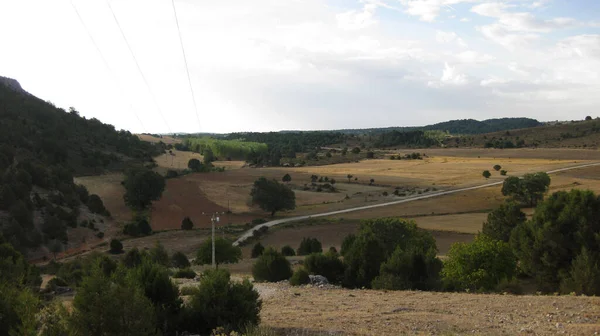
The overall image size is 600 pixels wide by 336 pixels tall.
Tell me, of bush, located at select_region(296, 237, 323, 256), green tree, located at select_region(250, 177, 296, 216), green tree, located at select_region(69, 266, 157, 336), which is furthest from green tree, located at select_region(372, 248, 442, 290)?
green tree, located at select_region(250, 177, 296, 216)

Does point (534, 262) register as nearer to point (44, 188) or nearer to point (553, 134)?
point (44, 188)

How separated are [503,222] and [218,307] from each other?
32.0 meters

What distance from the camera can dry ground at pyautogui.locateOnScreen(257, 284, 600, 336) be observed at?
43.0ft

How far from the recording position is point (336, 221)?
63.0 meters

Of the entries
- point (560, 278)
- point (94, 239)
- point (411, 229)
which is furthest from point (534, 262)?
point (94, 239)

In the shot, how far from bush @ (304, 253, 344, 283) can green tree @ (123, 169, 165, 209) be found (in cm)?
5195

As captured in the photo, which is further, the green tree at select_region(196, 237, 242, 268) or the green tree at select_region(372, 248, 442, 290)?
the green tree at select_region(196, 237, 242, 268)

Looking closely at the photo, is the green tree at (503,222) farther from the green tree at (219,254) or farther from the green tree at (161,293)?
the green tree at (161,293)

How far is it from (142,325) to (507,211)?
35403 millimetres

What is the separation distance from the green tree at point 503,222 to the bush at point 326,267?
16783 mm

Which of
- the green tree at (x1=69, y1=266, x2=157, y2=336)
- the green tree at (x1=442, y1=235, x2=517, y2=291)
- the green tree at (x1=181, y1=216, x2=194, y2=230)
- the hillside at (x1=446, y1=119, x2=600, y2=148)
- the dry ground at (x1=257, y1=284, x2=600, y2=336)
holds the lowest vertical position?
the green tree at (x1=181, y1=216, x2=194, y2=230)

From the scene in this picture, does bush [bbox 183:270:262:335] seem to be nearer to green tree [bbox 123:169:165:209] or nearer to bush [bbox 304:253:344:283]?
bush [bbox 304:253:344:283]

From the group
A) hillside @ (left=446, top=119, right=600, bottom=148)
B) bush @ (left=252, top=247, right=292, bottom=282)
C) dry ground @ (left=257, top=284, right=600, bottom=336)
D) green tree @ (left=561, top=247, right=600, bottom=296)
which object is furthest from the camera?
hillside @ (left=446, top=119, right=600, bottom=148)

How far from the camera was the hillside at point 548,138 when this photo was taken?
158 m
